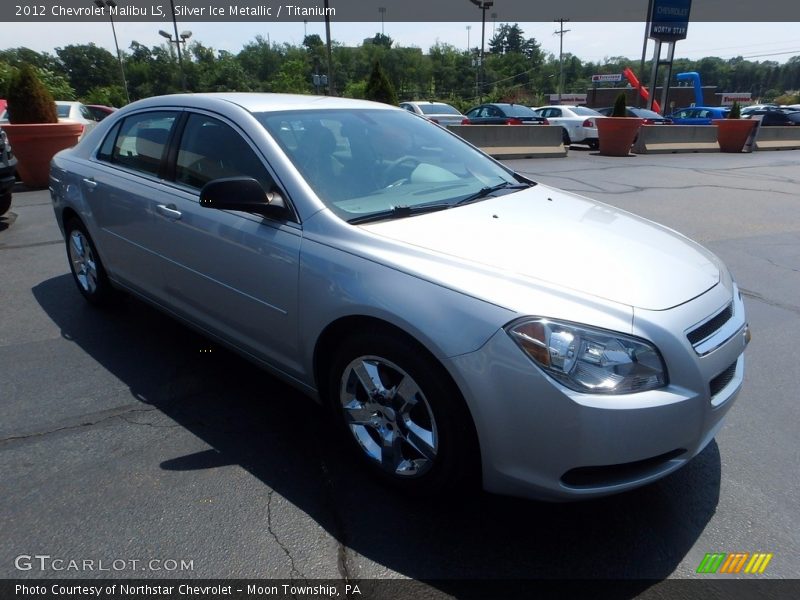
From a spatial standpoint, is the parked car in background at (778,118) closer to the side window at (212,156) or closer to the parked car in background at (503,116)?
the parked car in background at (503,116)

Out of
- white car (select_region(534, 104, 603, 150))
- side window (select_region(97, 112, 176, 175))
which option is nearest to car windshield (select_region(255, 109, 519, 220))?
side window (select_region(97, 112, 176, 175))

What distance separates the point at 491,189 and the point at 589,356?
1.58 meters

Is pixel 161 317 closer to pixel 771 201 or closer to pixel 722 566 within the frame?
pixel 722 566

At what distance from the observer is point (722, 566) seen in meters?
2.18

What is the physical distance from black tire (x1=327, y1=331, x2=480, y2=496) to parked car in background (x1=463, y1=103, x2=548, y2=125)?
17.2 m

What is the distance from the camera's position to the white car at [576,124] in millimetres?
19141

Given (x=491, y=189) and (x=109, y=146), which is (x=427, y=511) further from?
(x=109, y=146)

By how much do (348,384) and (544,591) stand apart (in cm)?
113

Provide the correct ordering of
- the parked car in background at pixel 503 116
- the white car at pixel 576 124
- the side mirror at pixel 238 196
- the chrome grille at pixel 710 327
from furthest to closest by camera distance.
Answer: the white car at pixel 576 124 < the parked car in background at pixel 503 116 < the side mirror at pixel 238 196 < the chrome grille at pixel 710 327

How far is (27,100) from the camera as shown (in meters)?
10.0

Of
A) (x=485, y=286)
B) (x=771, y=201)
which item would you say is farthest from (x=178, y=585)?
(x=771, y=201)

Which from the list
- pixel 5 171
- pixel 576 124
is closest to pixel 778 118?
pixel 576 124

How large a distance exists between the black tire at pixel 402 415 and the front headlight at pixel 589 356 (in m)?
0.36

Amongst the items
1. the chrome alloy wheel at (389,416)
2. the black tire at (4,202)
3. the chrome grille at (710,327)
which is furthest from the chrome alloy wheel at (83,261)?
the chrome grille at (710,327)
